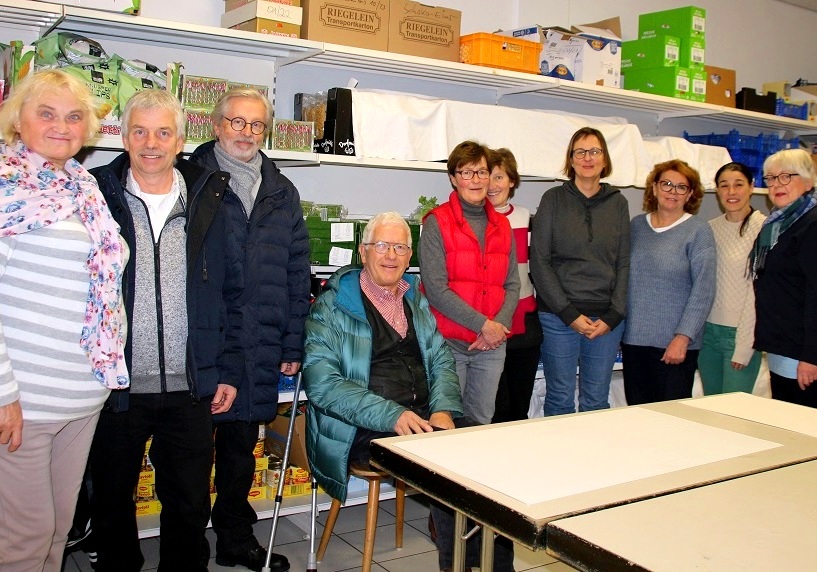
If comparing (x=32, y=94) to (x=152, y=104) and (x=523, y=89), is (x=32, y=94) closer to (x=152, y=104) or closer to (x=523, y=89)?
(x=152, y=104)

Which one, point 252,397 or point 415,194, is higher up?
point 415,194

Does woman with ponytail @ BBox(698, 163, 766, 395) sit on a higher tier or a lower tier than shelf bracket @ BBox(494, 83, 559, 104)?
lower

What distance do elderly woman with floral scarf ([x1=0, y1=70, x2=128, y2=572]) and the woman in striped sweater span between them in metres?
2.02

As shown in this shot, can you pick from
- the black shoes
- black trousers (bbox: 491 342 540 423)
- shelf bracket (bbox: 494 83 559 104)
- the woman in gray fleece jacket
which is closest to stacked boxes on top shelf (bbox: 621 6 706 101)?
shelf bracket (bbox: 494 83 559 104)

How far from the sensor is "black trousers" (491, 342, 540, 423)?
3859mm

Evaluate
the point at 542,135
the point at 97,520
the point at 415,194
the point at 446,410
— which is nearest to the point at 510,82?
the point at 542,135

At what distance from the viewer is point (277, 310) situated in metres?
3.03

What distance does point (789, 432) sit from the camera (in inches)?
96.4

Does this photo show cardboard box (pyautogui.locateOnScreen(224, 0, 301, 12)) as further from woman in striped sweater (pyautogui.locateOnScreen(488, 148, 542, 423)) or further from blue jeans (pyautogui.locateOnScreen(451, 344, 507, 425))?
blue jeans (pyautogui.locateOnScreen(451, 344, 507, 425))

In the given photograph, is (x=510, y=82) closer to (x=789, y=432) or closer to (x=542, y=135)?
(x=542, y=135)

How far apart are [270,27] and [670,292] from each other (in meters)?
2.25

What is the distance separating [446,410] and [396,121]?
1.56 metres

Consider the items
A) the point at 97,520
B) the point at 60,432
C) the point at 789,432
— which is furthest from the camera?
the point at 97,520

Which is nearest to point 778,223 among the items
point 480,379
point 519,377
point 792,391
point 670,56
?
point 792,391
